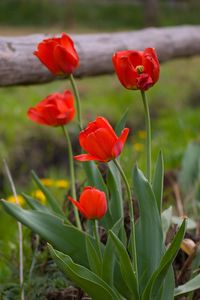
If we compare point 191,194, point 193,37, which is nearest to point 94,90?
point 193,37

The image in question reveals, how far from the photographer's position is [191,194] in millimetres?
2676

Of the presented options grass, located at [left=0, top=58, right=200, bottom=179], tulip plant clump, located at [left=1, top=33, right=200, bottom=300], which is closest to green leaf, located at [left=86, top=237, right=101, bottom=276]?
tulip plant clump, located at [left=1, top=33, right=200, bottom=300]

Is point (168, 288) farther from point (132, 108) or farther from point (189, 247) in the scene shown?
point (132, 108)

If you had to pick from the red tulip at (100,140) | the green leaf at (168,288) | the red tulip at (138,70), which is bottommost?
the green leaf at (168,288)

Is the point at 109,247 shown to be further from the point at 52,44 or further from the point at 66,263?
the point at 52,44

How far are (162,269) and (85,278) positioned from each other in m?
0.17

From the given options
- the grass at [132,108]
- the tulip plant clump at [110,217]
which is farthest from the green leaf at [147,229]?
the grass at [132,108]

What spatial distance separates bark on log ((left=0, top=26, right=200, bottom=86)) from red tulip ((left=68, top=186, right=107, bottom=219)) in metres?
0.95

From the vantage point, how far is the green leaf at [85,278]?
1.44 m

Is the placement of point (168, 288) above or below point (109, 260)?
below

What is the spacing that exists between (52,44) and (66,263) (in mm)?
487

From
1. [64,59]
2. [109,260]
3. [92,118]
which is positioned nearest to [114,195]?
[109,260]

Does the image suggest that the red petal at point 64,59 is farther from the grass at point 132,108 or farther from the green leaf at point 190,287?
the grass at point 132,108

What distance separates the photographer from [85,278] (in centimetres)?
146
